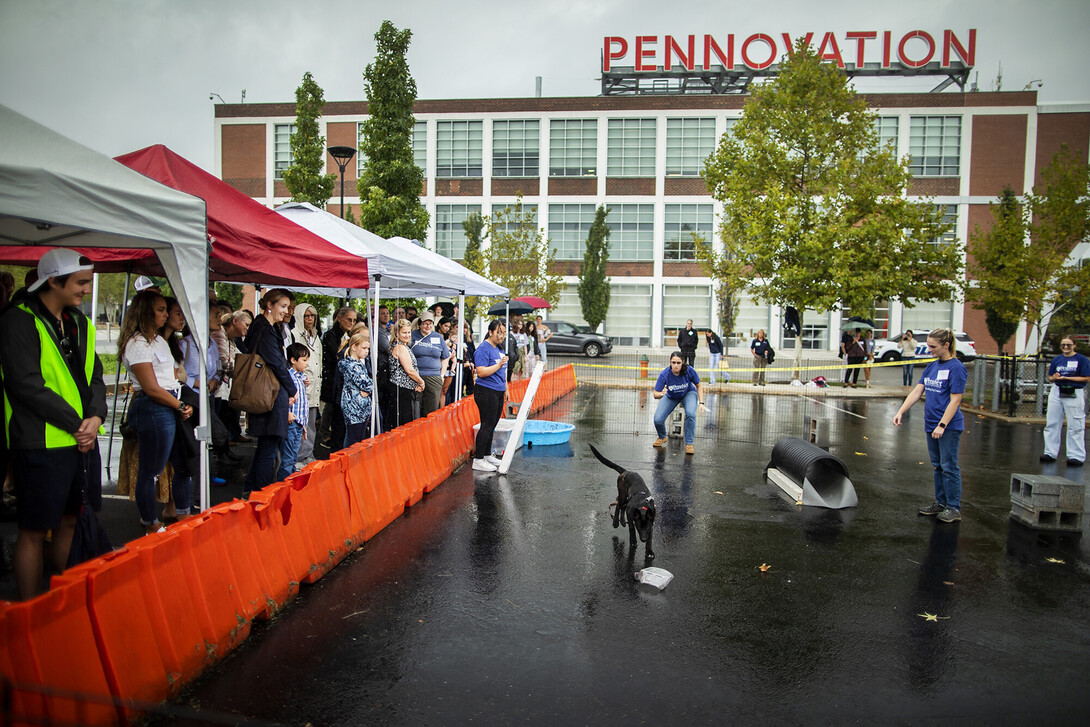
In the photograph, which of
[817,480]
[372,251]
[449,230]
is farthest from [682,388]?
[449,230]

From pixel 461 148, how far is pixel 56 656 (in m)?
42.5

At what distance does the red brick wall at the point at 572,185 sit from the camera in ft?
138

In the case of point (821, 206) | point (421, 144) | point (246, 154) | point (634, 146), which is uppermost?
point (421, 144)

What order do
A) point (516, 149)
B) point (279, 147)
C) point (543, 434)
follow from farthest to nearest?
point (279, 147) → point (516, 149) → point (543, 434)

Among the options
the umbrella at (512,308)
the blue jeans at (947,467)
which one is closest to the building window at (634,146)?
the umbrella at (512,308)

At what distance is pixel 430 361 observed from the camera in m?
10.2

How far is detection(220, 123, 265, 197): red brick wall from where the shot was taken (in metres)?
43.4

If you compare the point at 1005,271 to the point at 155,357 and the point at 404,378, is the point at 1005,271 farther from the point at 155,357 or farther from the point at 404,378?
the point at 155,357

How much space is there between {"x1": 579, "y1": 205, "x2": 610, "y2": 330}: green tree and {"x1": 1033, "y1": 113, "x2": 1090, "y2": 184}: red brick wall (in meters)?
25.4

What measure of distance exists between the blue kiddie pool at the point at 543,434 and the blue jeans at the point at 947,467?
5618 millimetres

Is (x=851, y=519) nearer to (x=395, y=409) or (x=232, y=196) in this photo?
(x=395, y=409)

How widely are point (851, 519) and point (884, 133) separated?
133 ft

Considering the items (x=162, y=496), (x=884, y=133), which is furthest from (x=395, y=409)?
(x=884, y=133)

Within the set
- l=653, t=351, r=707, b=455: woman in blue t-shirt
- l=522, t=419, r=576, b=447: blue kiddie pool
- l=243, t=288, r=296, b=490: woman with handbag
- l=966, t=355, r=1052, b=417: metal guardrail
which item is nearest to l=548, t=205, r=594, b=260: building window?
l=966, t=355, r=1052, b=417: metal guardrail
